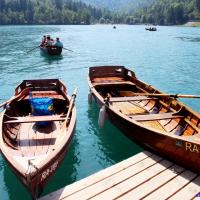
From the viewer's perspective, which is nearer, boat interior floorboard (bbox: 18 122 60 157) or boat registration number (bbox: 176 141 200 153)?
boat registration number (bbox: 176 141 200 153)

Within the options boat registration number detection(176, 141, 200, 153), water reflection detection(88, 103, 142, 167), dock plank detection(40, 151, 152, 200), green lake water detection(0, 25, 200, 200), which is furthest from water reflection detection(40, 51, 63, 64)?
boat registration number detection(176, 141, 200, 153)

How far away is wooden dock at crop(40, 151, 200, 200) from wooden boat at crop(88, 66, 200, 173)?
1.85 ft

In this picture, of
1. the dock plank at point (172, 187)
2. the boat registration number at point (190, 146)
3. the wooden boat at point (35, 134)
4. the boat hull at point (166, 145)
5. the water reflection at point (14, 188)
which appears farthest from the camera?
the water reflection at point (14, 188)

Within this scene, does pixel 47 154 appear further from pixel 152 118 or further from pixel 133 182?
pixel 152 118

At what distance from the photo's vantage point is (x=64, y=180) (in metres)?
12.0

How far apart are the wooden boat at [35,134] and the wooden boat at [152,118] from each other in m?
2.11

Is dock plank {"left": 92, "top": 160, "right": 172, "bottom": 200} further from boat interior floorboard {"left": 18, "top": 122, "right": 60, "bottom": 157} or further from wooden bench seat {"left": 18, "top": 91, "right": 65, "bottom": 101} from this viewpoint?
wooden bench seat {"left": 18, "top": 91, "right": 65, "bottom": 101}

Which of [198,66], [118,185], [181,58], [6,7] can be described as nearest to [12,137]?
[118,185]

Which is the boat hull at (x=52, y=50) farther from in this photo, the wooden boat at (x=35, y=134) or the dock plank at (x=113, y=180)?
the dock plank at (x=113, y=180)

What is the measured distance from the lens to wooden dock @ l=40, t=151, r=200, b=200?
9.61 meters

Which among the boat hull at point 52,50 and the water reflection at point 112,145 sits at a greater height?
the water reflection at point 112,145

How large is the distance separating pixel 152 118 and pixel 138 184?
160 inches

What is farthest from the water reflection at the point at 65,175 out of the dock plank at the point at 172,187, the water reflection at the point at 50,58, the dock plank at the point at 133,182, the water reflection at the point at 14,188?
the water reflection at the point at 50,58

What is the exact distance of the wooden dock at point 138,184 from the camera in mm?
9609
